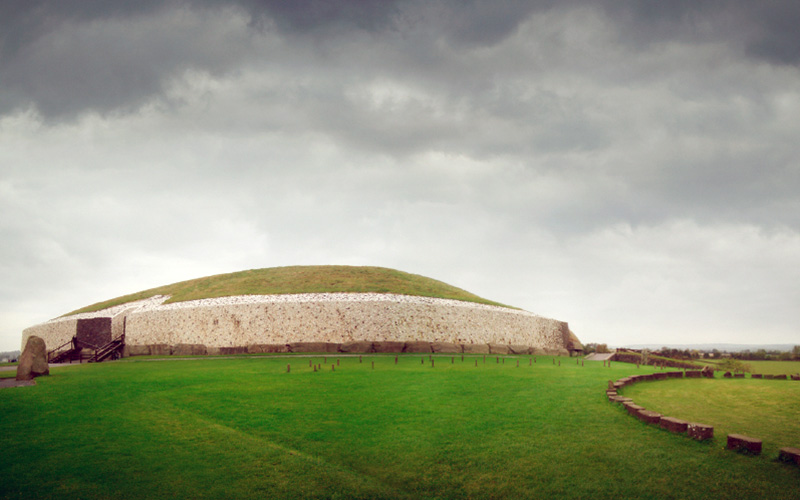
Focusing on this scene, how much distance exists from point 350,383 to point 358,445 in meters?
6.63

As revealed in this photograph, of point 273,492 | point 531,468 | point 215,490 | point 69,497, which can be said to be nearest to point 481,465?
point 531,468

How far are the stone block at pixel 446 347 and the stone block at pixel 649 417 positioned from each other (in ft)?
82.1

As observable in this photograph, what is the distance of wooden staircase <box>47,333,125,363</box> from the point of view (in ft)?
113

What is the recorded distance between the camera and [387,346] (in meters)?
33.2

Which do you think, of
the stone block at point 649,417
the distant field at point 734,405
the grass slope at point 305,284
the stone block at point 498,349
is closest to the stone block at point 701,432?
the distant field at point 734,405

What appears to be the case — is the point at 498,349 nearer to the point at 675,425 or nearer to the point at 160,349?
the point at 160,349

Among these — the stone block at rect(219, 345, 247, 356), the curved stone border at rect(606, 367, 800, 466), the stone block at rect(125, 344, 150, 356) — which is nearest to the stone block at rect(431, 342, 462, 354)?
the stone block at rect(219, 345, 247, 356)

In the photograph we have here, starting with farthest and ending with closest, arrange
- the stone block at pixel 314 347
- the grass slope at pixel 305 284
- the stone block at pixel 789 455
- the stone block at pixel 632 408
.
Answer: the grass slope at pixel 305 284, the stone block at pixel 314 347, the stone block at pixel 632 408, the stone block at pixel 789 455

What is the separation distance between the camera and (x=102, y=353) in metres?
34.9

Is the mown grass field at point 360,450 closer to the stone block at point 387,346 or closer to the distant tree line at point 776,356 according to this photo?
the stone block at point 387,346

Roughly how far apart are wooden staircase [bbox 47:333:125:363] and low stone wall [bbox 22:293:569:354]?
5.59ft

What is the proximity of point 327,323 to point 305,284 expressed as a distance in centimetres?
877

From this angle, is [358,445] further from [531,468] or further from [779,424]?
[779,424]

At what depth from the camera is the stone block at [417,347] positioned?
33241 millimetres
